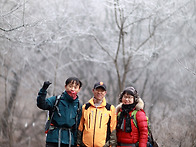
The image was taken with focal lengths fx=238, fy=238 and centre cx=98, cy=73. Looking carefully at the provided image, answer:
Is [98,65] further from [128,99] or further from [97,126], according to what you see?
[97,126]

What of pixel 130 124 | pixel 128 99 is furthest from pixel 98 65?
pixel 130 124

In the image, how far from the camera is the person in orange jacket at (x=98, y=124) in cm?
348

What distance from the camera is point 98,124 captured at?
3.52 m

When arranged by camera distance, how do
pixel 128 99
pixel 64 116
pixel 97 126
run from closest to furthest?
pixel 64 116, pixel 97 126, pixel 128 99

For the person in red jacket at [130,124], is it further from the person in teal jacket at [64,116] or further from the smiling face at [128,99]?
the person in teal jacket at [64,116]

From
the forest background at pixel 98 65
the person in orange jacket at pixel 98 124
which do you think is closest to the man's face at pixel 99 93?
the person in orange jacket at pixel 98 124

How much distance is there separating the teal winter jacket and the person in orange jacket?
15cm

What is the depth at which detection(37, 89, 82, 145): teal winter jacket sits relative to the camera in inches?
130

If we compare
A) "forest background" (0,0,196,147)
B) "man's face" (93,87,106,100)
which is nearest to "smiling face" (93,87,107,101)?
"man's face" (93,87,106,100)

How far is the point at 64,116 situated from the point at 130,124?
1.01 meters

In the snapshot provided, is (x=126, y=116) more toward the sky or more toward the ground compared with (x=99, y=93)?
more toward the ground

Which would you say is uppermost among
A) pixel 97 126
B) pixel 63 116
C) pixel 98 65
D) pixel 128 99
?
pixel 98 65

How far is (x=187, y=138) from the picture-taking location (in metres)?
7.44

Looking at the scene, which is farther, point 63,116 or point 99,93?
point 99,93
